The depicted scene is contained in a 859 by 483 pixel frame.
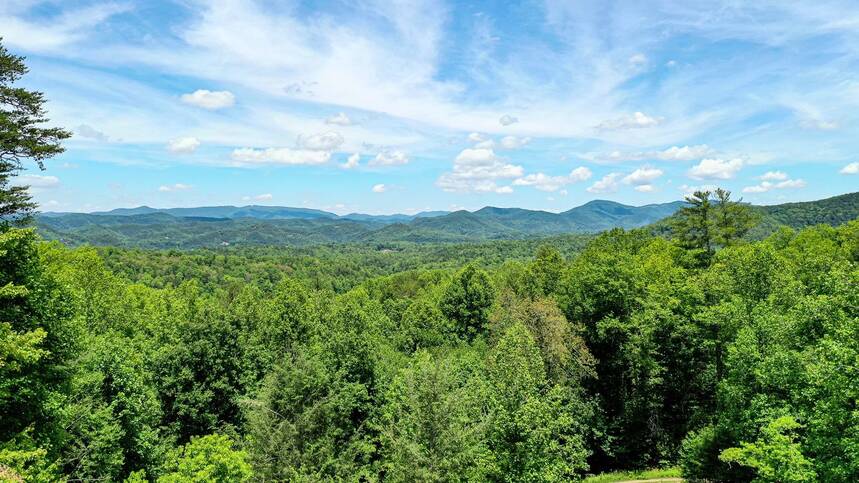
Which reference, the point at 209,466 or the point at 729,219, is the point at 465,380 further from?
the point at 729,219

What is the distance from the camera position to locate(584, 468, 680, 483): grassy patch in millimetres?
27047

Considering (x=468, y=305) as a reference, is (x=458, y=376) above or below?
below

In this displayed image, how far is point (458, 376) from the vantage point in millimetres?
28156

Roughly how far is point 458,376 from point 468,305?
23061 millimetres

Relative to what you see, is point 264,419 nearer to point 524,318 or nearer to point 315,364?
point 315,364

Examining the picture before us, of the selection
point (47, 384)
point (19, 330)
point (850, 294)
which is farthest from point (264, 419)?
point (850, 294)

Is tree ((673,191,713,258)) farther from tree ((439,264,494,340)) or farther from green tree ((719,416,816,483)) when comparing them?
green tree ((719,416,816,483))

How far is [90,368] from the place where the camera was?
20.7 meters

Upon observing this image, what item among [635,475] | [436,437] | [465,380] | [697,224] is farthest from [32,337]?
[697,224]

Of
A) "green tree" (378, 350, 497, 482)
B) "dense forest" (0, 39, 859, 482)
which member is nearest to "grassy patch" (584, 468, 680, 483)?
"dense forest" (0, 39, 859, 482)

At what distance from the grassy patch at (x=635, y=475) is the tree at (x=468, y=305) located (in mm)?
22742

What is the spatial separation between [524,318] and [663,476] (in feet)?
40.5

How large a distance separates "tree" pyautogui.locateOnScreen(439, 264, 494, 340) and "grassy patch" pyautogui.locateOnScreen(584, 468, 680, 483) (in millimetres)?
22742

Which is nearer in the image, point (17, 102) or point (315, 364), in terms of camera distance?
point (17, 102)
